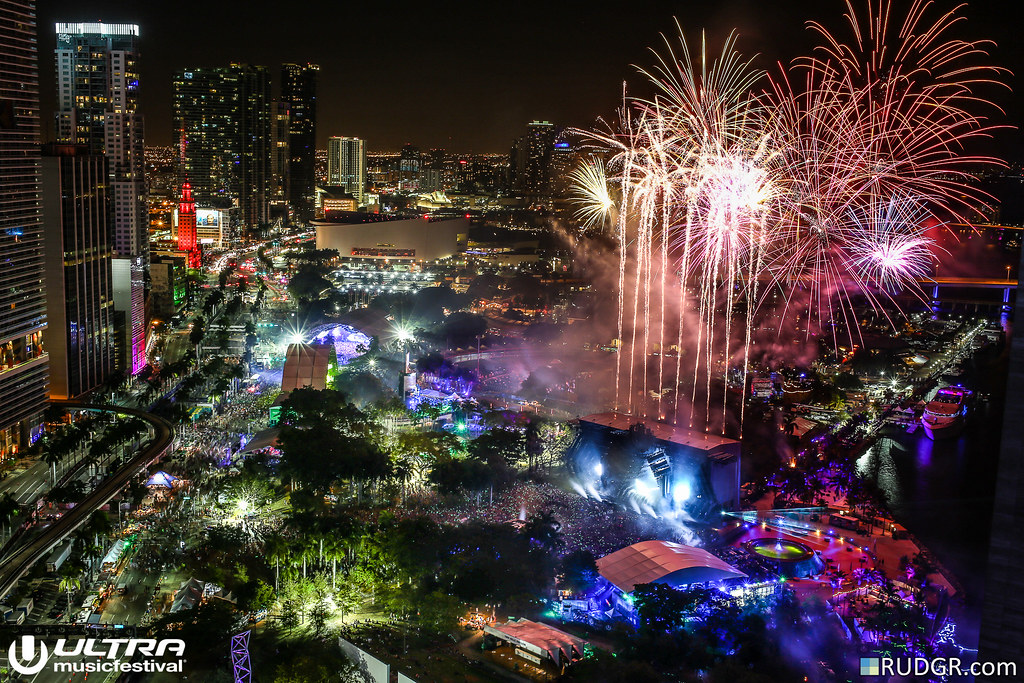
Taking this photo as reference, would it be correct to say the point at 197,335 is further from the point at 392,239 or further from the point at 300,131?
the point at 300,131

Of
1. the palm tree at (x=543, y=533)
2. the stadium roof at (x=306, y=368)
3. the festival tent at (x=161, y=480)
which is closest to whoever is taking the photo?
the palm tree at (x=543, y=533)

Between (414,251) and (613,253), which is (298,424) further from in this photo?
(414,251)

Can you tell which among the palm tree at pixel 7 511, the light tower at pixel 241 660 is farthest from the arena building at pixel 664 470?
→ the palm tree at pixel 7 511

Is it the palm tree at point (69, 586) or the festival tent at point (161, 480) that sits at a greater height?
the festival tent at point (161, 480)

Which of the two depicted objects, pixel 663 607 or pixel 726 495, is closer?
pixel 663 607

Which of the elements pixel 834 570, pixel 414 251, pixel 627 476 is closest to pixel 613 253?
pixel 414 251

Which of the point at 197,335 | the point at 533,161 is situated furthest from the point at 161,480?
the point at 533,161

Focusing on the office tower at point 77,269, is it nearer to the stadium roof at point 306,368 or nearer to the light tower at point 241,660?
the stadium roof at point 306,368
